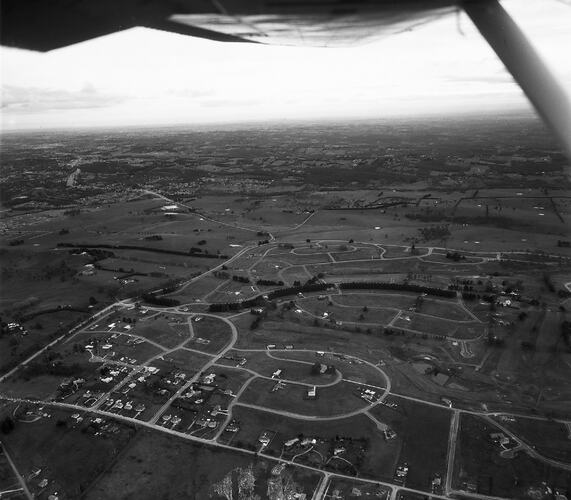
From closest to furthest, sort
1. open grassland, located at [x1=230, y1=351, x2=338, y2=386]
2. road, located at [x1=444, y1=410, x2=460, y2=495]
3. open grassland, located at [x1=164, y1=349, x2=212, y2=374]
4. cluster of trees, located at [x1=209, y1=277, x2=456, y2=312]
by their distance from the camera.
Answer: road, located at [x1=444, y1=410, x2=460, y2=495]
open grassland, located at [x1=230, y1=351, x2=338, y2=386]
open grassland, located at [x1=164, y1=349, x2=212, y2=374]
cluster of trees, located at [x1=209, y1=277, x2=456, y2=312]

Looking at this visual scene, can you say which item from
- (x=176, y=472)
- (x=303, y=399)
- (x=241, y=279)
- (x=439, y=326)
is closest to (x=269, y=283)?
(x=241, y=279)

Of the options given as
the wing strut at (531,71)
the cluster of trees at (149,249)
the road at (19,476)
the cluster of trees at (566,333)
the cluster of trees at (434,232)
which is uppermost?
the wing strut at (531,71)

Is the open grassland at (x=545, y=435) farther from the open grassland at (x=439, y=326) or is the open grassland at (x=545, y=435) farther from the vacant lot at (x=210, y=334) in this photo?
the vacant lot at (x=210, y=334)

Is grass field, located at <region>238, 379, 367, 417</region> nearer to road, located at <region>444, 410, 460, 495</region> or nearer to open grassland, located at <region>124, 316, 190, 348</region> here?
road, located at <region>444, 410, 460, 495</region>

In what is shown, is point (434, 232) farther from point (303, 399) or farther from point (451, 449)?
point (451, 449)

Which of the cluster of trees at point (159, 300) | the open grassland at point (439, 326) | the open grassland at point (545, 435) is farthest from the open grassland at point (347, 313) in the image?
the open grassland at point (545, 435)

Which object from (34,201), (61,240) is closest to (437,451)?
(61,240)

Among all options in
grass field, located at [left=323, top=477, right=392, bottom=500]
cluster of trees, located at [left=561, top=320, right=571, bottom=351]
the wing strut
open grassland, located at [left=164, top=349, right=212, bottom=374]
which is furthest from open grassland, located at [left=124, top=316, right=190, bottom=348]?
the wing strut

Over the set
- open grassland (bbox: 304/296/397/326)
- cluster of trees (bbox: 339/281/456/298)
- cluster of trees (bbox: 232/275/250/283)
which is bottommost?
cluster of trees (bbox: 232/275/250/283)

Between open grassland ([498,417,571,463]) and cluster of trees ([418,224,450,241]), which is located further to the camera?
cluster of trees ([418,224,450,241])

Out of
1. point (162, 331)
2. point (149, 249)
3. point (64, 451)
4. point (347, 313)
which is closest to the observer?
point (64, 451)
